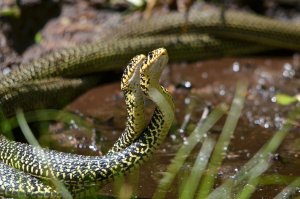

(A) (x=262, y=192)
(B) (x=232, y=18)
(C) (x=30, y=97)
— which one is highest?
(B) (x=232, y=18)

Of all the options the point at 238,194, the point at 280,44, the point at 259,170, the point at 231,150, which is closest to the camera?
the point at 238,194

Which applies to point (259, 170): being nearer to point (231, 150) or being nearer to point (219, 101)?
point (231, 150)

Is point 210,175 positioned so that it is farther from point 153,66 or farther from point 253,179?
point 153,66

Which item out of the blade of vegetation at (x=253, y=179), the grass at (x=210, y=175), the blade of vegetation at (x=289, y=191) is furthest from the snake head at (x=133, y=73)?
the blade of vegetation at (x=289, y=191)

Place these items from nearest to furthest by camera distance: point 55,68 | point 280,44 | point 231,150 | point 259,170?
point 259,170 < point 231,150 < point 55,68 < point 280,44

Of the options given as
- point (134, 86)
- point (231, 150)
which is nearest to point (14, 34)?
point (231, 150)

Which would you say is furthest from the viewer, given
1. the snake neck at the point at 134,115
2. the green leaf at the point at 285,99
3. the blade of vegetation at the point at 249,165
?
the green leaf at the point at 285,99

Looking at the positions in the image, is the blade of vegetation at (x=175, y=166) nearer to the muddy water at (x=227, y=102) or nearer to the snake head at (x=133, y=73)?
the muddy water at (x=227, y=102)
